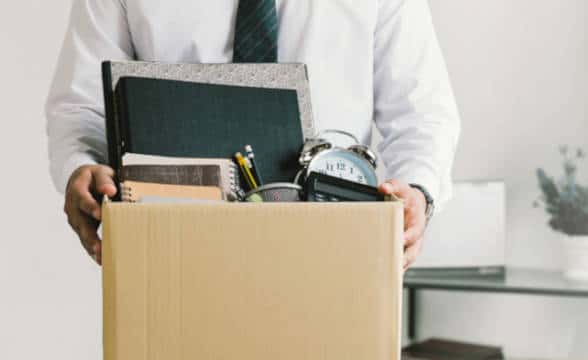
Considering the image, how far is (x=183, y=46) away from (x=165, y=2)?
0.07 meters

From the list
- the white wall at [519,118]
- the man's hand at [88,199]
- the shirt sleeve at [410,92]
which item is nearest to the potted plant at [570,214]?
the white wall at [519,118]

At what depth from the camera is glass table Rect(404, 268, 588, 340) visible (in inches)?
91.1

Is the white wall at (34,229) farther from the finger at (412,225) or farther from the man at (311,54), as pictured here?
the finger at (412,225)

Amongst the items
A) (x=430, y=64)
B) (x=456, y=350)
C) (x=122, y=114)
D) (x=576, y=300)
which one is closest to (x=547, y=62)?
(x=576, y=300)

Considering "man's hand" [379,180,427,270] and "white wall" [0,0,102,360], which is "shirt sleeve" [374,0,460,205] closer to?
"man's hand" [379,180,427,270]

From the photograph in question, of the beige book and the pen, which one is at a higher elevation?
the pen

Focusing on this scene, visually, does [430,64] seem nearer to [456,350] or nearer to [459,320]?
[456,350]

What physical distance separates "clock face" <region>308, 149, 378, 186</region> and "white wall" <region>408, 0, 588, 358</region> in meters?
1.88

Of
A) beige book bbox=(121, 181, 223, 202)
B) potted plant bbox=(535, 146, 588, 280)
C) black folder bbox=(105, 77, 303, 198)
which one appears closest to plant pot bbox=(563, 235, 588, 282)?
potted plant bbox=(535, 146, 588, 280)

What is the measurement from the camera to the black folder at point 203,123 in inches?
37.1

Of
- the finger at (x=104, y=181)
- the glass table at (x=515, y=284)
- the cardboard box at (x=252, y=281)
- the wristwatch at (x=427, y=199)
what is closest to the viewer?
the cardboard box at (x=252, y=281)

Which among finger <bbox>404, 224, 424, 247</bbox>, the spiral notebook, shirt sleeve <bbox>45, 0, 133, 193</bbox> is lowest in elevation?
finger <bbox>404, 224, 424, 247</bbox>

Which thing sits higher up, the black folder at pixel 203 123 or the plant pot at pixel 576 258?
the black folder at pixel 203 123

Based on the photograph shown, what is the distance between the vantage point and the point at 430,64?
124 cm
